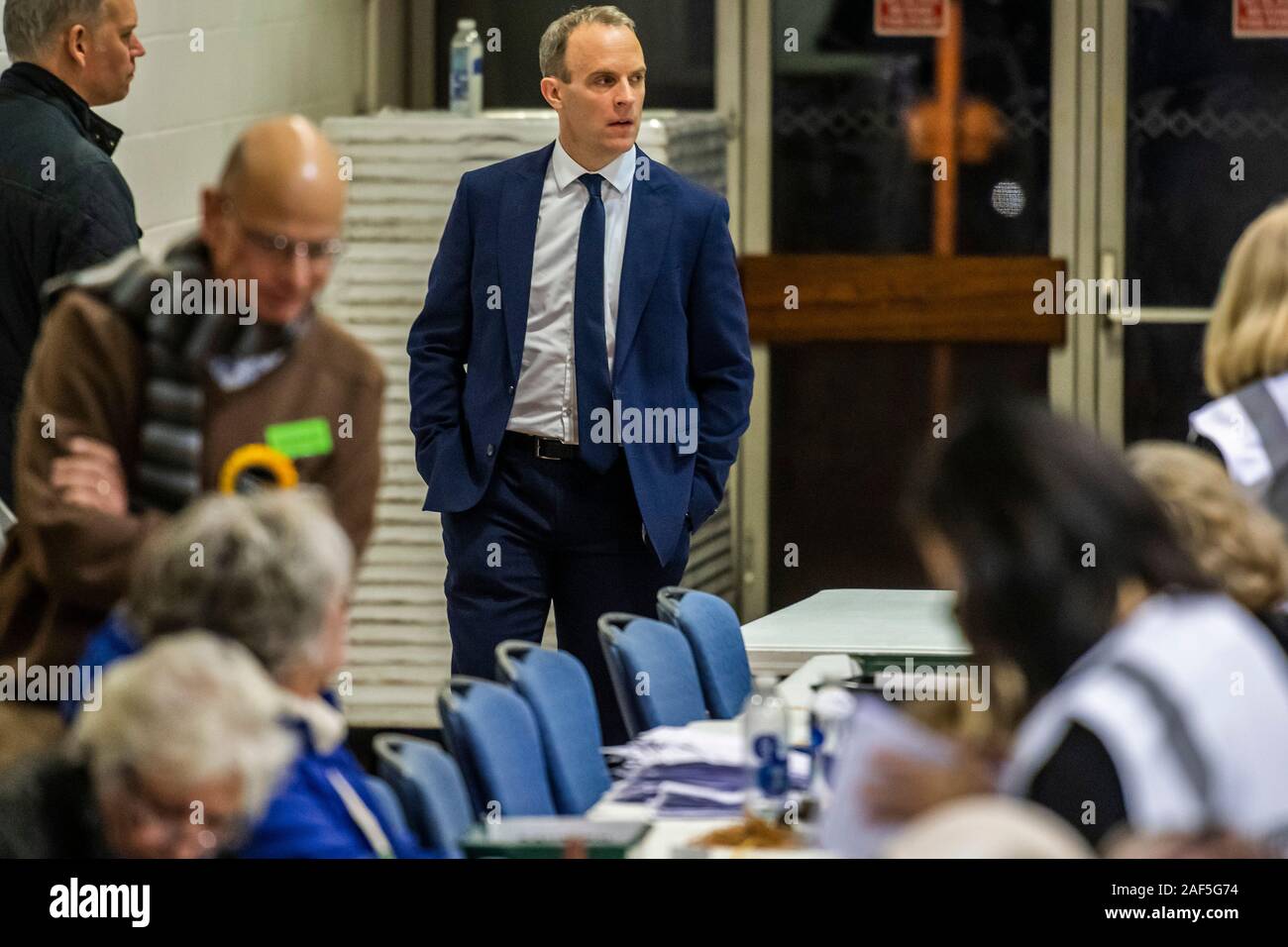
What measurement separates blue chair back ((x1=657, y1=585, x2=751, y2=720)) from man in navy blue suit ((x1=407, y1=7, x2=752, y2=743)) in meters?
0.18

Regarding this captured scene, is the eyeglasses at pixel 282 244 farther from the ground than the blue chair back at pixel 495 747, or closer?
farther from the ground

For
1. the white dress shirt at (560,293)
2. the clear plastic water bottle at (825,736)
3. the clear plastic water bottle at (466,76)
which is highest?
the clear plastic water bottle at (466,76)

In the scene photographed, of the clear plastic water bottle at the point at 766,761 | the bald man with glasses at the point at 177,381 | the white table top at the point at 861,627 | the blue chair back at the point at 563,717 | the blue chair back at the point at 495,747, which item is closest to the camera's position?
the bald man with glasses at the point at 177,381

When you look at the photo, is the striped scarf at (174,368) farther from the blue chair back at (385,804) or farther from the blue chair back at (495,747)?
the blue chair back at (495,747)

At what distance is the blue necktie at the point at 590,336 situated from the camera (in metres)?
4.25

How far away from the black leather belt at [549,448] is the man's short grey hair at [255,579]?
6.26ft

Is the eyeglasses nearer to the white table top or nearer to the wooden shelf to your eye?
the white table top

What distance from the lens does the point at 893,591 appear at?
17.3 ft

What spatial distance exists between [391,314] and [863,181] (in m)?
2.00

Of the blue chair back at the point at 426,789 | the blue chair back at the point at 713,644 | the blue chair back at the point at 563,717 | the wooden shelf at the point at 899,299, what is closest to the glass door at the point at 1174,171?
the wooden shelf at the point at 899,299

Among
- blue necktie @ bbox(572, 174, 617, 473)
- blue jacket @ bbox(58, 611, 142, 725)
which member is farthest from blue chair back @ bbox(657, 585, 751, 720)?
blue jacket @ bbox(58, 611, 142, 725)

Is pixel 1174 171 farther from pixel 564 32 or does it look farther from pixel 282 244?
pixel 282 244
